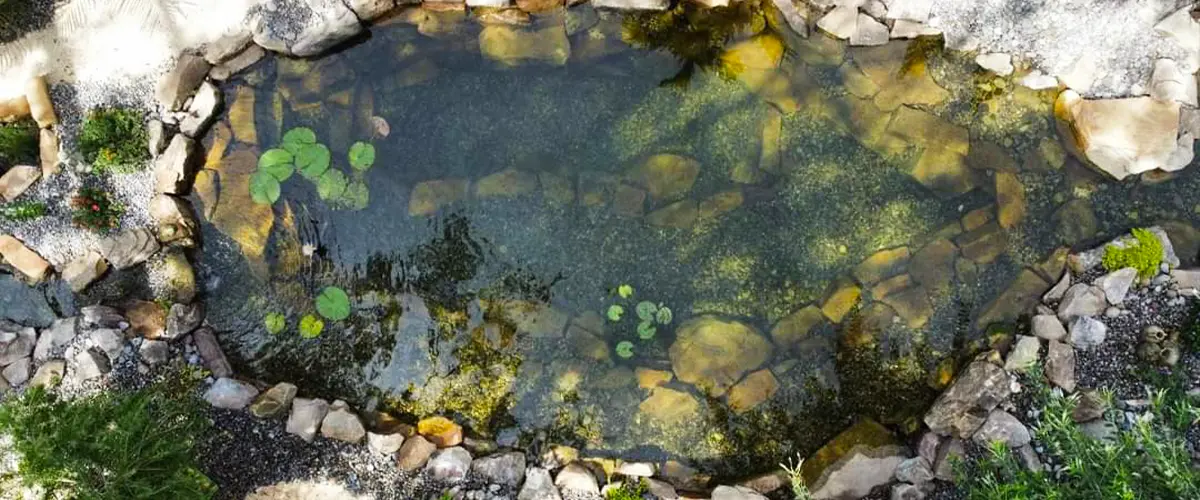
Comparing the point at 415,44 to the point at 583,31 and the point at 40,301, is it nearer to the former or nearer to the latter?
the point at 583,31

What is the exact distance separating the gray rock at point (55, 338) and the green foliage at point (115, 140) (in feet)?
3.66

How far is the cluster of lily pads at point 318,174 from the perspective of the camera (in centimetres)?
566

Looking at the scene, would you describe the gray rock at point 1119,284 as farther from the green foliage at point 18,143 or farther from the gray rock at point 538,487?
the green foliage at point 18,143

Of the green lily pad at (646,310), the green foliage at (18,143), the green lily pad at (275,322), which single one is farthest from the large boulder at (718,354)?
the green foliage at (18,143)

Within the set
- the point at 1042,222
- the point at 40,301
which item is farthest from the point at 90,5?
the point at 1042,222

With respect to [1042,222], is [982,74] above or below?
above

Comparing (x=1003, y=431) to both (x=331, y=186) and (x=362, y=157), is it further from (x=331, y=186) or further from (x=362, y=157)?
(x=331, y=186)

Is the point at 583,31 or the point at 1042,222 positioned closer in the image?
the point at 1042,222

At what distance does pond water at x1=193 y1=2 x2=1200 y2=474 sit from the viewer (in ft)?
17.6

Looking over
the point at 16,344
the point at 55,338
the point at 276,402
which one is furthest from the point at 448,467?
the point at 16,344

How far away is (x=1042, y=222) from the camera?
5324 mm

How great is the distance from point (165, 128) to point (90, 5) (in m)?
1.09

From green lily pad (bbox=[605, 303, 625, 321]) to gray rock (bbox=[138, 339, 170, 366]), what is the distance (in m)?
3.08

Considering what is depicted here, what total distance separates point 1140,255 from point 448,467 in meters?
4.74
